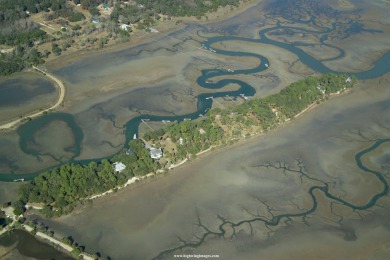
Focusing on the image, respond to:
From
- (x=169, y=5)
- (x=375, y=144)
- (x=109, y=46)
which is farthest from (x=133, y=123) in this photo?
(x=169, y=5)

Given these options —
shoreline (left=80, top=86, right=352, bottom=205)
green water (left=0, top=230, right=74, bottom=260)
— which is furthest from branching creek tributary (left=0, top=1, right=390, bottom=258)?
green water (left=0, top=230, right=74, bottom=260)

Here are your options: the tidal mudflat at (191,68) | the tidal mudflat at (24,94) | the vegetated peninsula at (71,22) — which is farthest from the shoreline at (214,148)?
the vegetated peninsula at (71,22)

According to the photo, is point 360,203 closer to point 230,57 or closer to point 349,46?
point 230,57

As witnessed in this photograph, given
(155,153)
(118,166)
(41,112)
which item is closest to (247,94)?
(155,153)

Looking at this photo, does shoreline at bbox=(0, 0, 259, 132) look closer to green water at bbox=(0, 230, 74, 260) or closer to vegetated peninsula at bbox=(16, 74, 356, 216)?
vegetated peninsula at bbox=(16, 74, 356, 216)

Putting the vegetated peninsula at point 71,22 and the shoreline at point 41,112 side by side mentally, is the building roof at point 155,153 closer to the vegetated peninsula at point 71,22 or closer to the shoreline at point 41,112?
the shoreline at point 41,112

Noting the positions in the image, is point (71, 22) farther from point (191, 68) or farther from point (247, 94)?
point (247, 94)

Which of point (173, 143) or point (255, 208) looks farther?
point (173, 143)
